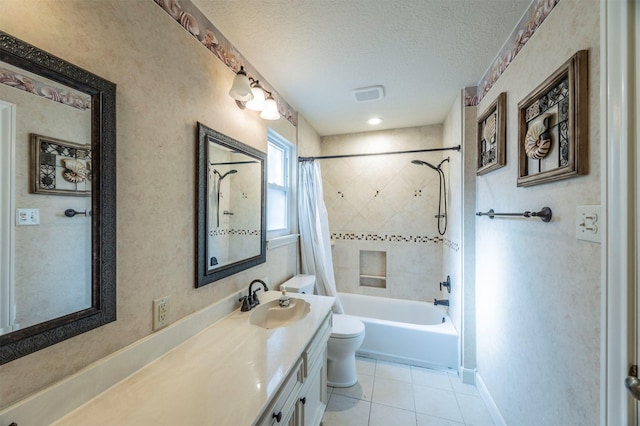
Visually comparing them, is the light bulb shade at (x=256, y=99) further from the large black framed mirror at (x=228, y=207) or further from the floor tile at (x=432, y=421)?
the floor tile at (x=432, y=421)

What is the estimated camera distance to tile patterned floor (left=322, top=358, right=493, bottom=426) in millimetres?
1634

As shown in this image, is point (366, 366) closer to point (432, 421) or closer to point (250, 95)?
point (432, 421)

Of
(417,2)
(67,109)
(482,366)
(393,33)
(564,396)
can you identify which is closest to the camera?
(67,109)

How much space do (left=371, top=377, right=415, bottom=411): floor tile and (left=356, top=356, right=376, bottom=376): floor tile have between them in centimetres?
10

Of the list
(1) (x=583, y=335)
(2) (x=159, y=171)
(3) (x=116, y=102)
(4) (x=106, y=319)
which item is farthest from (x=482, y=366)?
(3) (x=116, y=102)

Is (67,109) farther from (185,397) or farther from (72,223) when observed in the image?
(185,397)

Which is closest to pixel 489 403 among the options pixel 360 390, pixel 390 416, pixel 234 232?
pixel 390 416

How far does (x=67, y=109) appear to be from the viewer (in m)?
0.73

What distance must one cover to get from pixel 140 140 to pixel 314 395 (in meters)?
1.50

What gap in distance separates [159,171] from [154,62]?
43 centimetres

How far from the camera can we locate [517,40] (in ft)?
4.40

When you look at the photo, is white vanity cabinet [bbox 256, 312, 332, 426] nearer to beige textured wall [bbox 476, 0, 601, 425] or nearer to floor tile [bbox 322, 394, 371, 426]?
floor tile [bbox 322, 394, 371, 426]

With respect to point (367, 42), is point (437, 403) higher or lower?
lower

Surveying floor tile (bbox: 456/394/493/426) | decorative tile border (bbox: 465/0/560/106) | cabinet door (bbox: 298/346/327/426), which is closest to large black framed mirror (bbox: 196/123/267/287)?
cabinet door (bbox: 298/346/327/426)
